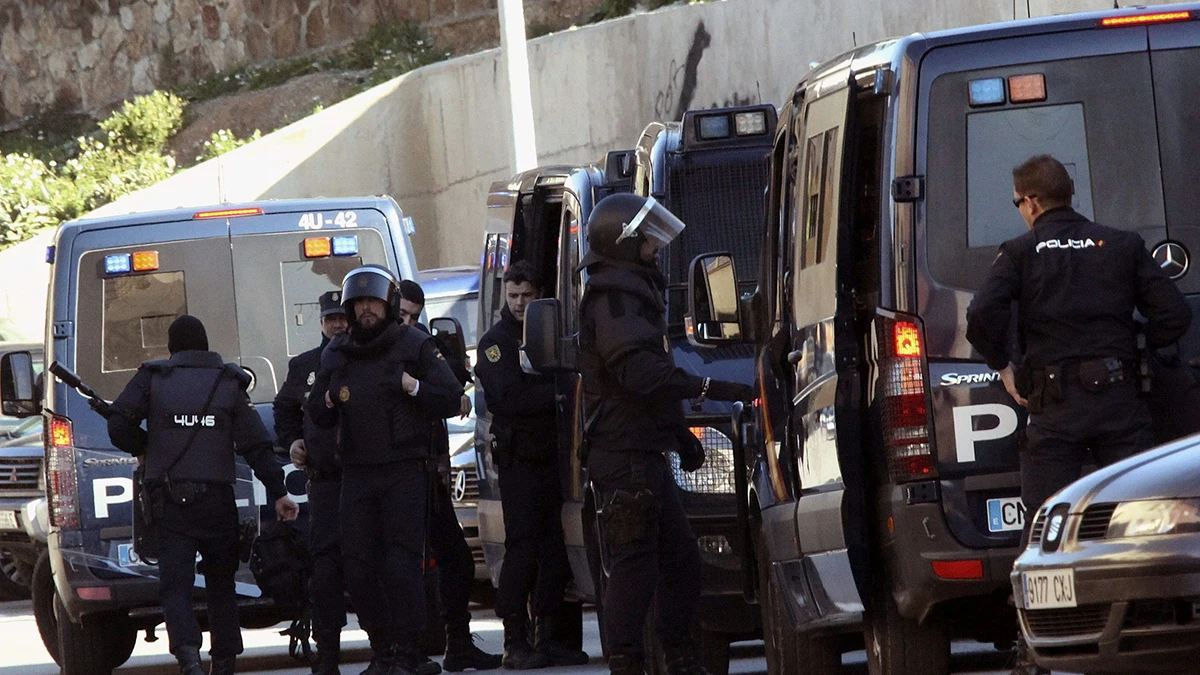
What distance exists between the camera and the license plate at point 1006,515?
22.3ft

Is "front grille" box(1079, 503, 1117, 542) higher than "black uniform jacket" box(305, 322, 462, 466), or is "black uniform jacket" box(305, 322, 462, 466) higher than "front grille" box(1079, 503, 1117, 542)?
"black uniform jacket" box(305, 322, 462, 466)

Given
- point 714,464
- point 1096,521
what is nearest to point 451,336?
point 714,464

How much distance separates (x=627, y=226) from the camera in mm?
8695

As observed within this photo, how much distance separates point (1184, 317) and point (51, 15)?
41.3 meters

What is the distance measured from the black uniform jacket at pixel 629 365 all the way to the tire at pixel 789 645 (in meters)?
0.59

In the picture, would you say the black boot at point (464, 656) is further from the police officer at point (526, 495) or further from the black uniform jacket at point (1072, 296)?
the black uniform jacket at point (1072, 296)

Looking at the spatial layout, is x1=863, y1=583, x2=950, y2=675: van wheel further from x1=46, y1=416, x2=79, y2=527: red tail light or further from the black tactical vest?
x1=46, y1=416, x2=79, y2=527: red tail light

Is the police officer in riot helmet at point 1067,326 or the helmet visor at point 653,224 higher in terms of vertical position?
the helmet visor at point 653,224

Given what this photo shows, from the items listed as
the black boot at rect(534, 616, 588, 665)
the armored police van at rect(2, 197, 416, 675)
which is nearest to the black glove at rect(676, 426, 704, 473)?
the black boot at rect(534, 616, 588, 665)

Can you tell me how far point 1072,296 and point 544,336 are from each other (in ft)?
11.8

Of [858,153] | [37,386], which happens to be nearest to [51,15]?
[37,386]

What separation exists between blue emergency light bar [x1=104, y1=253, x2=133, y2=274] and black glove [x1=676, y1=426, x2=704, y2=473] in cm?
429

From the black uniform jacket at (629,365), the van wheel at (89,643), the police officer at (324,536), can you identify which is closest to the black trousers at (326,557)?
the police officer at (324,536)

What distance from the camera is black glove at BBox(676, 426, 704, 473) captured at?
349 inches
